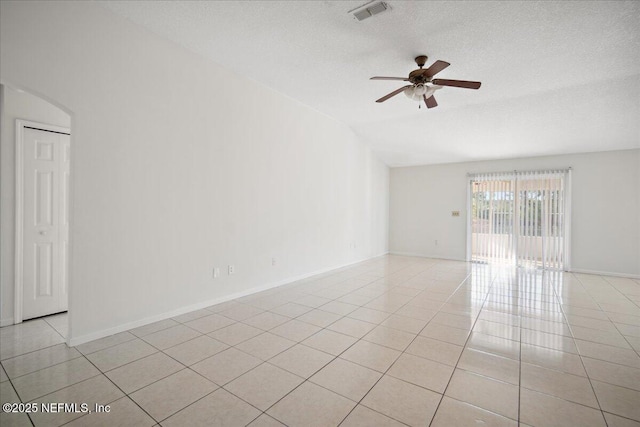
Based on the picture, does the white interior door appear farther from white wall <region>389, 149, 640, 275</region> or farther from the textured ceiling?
white wall <region>389, 149, 640, 275</region>

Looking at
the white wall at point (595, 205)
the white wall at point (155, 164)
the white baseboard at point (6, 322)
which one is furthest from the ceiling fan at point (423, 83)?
the white baseboard at point (6, 322)

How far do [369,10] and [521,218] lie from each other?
20.4ft

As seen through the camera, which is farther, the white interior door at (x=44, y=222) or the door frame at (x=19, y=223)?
the white interior door at (x=44, y=222)

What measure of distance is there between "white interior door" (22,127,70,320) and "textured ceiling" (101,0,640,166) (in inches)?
71.4

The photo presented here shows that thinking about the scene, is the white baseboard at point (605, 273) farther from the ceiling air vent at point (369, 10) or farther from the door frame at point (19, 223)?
the door frame at point (19, 223)

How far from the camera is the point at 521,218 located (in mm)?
6855

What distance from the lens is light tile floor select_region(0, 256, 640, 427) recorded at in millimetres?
1844

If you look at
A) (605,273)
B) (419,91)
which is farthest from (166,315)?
(605,273)

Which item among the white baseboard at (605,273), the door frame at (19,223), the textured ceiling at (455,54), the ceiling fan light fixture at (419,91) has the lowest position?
the white baseboard at (605,273)

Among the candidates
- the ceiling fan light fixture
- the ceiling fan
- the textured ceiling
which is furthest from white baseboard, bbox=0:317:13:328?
the ceiling fan light fixture

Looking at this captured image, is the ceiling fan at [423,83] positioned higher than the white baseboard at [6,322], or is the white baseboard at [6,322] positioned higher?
the ceiling fan at [423,83]

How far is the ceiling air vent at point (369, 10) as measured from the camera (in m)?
2.70

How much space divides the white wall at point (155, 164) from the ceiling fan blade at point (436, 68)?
7.92ft

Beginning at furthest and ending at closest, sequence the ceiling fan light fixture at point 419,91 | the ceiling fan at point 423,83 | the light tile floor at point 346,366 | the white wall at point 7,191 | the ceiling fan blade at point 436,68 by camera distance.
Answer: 1. the ceiling fan light fixture at point 419,91
2. the ceiling fan at point 423,83
3. the white wall at point 7,191
4. the ceiling fan blade at point 436,68
5. the light tile floor at point 346,366
